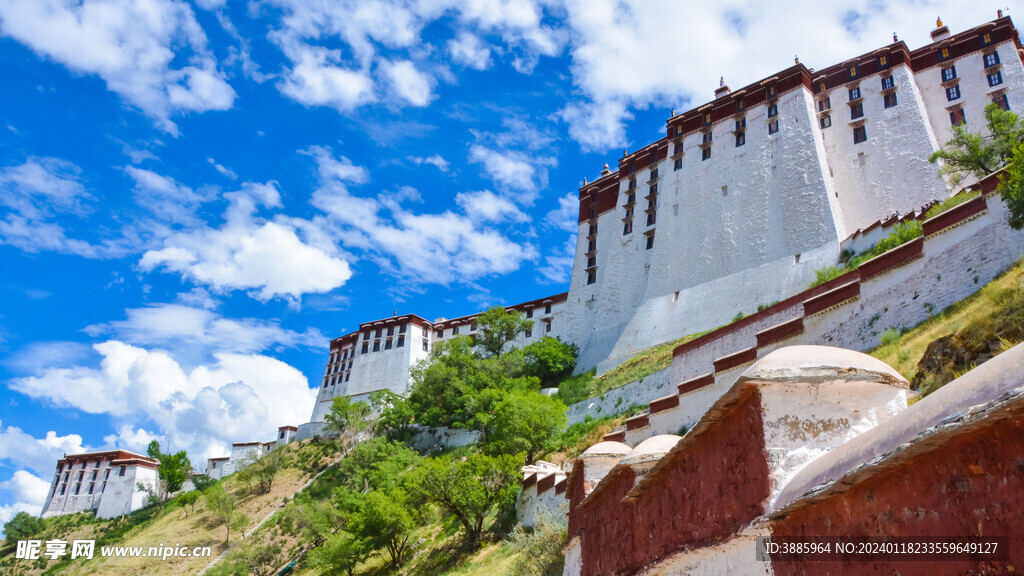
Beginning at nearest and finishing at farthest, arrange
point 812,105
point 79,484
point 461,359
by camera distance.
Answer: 1. point 812,105
2. point 461,359
3. point 79,484

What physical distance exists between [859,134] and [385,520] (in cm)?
3189

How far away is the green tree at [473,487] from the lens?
786 inches

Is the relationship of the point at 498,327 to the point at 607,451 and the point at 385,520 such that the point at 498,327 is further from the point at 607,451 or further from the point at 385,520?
the point at 607,451

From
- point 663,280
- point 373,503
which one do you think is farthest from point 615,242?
point 373,503

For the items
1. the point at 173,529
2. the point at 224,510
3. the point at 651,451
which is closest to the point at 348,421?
the point at 224,510

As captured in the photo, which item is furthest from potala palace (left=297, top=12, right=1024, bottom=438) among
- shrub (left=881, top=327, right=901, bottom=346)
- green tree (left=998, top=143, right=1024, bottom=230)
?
green tree (left=998, top=143, right=1024, bottom=230)

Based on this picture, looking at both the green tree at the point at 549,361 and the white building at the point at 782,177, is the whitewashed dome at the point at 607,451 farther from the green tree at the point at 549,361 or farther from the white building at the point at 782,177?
the green tree at the point at 549,361

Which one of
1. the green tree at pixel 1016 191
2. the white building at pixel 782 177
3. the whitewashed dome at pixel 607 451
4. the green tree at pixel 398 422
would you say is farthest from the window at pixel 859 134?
the whitewashed dome at pixel 607 451

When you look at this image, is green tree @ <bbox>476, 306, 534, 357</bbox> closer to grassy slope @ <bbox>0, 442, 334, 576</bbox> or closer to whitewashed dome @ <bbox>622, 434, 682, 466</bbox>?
grassy slope @ <bbox>0, 442, 334, 576</bbox>

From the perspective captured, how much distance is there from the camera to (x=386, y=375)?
60938mm

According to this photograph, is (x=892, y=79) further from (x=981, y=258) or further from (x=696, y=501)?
(x=696, y=501)

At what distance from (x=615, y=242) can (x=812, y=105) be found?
15265mm

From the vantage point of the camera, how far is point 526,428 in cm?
2516

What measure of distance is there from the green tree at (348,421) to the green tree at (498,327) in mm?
10178
